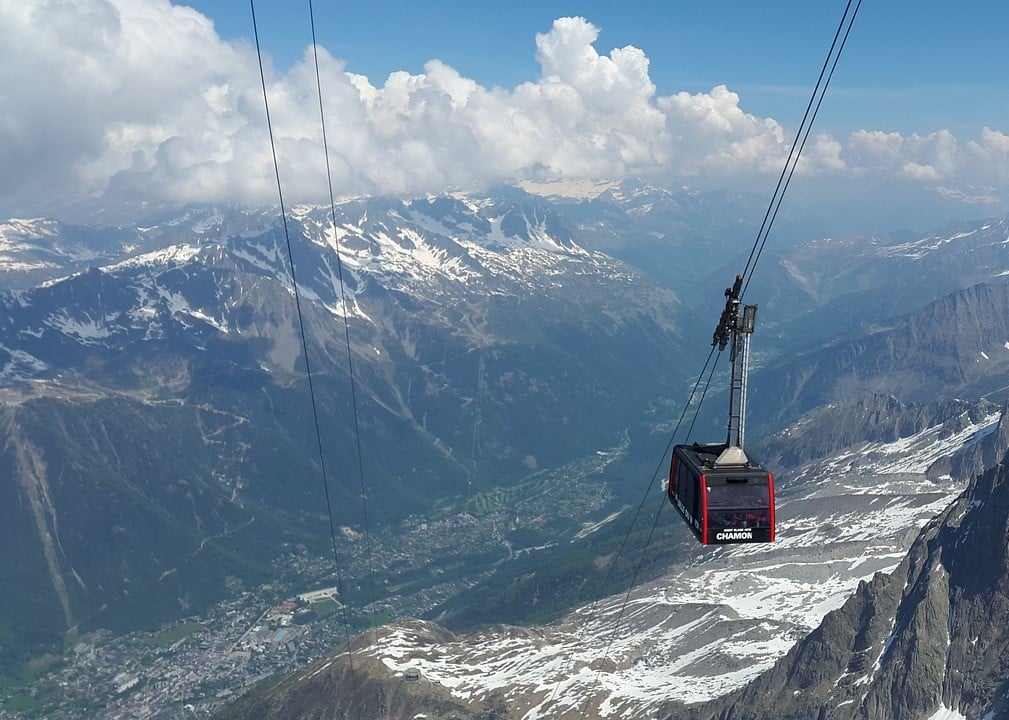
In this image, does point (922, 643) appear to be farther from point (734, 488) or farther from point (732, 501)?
point (734, 488)

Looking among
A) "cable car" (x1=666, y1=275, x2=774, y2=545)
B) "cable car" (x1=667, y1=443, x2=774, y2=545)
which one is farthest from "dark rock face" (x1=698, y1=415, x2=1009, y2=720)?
"cable car" (x1=666, y1=275, x2=774, y2=545)

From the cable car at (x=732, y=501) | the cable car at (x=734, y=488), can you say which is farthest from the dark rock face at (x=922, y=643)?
the cable car at (x=734, y=488)

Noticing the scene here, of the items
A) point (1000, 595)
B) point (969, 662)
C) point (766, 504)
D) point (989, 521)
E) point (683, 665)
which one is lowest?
point (683, 665)

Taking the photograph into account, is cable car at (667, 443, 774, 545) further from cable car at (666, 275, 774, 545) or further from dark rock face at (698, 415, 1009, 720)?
dark rock face at (698, 415, 1009, 720)

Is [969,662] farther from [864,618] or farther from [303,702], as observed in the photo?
[303,702]

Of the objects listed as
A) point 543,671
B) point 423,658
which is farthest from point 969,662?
point 423,658

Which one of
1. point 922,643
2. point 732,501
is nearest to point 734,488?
point 732,501

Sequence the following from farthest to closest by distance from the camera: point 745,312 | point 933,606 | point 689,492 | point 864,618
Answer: point 864,618 → point 933,606 → point 689,492 → point 745,312
